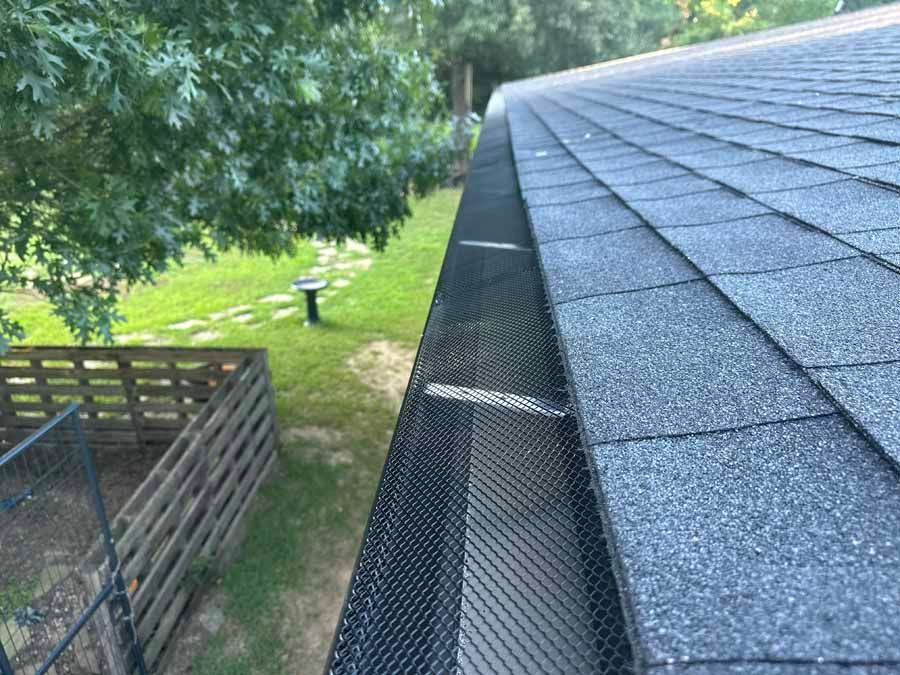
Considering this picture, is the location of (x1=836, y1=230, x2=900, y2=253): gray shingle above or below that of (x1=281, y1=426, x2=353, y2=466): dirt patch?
above

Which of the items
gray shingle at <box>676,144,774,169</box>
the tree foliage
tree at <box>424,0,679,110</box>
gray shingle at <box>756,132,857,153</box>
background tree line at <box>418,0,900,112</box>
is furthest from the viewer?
the tree foliage

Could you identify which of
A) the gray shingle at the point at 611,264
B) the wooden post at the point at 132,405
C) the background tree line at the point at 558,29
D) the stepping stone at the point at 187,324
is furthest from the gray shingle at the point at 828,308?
the background tree line at the point at 558,29

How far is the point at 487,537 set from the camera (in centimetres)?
95

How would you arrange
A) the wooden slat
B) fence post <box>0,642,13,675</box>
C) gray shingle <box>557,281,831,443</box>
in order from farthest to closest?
the wooden slat
fence post <box>0,642,13,675</box>
gray shingle <box>557,281,831,443</box>

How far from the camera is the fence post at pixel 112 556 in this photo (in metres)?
2.83

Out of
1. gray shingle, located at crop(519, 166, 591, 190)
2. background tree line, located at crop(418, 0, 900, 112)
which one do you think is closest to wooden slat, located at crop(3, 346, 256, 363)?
gray shingle, located at crop(519, 166, 591, 190)

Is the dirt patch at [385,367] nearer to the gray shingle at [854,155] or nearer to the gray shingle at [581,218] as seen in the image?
the gray shingle at [581,218]

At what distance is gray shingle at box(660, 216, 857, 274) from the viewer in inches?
61.6

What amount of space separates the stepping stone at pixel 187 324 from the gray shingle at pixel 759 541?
8.92m

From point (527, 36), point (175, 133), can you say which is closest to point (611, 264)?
point (175, 133)

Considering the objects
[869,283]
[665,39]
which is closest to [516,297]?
[869,283]

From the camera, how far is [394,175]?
5859mm

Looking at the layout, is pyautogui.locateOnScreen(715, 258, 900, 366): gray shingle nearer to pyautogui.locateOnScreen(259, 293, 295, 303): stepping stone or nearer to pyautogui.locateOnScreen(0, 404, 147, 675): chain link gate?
pyautogui.locateOnScreen(0, 404, 147, 675): chain link gate

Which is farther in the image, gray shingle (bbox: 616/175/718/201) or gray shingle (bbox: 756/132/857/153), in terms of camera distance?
gray shingle (bbox: 756/132/857/153)
